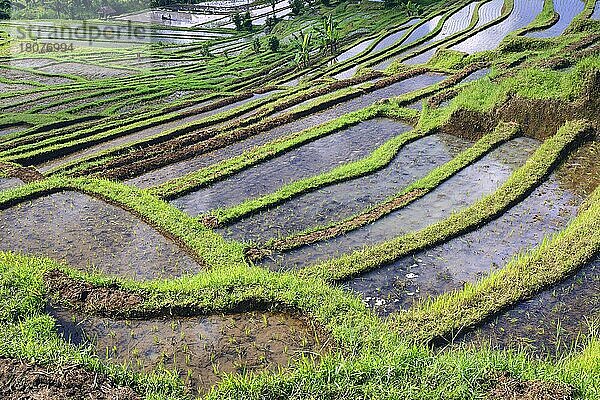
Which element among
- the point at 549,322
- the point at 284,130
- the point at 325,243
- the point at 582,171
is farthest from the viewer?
the point at 284,130

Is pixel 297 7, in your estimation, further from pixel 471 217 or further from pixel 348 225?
pixel 471 217

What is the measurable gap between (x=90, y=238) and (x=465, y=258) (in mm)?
6007

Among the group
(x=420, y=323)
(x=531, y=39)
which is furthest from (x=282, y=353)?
(x=531, y=39)

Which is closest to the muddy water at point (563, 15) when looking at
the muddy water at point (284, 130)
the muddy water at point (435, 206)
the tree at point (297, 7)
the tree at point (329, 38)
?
the muddy water at point (284, 130)

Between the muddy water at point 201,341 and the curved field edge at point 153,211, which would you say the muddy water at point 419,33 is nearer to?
the curved field edge at point 153,211

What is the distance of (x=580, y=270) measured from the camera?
6.89 m

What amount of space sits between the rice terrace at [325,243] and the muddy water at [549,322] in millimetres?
25

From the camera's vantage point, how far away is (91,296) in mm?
6789

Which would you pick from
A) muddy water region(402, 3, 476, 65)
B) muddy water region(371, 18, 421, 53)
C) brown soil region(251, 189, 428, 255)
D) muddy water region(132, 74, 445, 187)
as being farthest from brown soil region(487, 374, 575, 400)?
muddy water region(371, 18, 421, 53)

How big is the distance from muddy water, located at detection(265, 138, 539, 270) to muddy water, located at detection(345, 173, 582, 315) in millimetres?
834

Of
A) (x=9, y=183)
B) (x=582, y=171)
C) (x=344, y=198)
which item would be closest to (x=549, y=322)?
(x=344, y=198)

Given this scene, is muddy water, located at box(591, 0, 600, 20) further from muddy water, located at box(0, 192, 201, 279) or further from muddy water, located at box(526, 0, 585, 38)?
muddy water, located at box(0, 192, 201, 279)

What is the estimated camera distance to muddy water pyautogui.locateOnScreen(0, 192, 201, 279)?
26.2 feet

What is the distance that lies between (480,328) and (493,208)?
3245 millimetres
